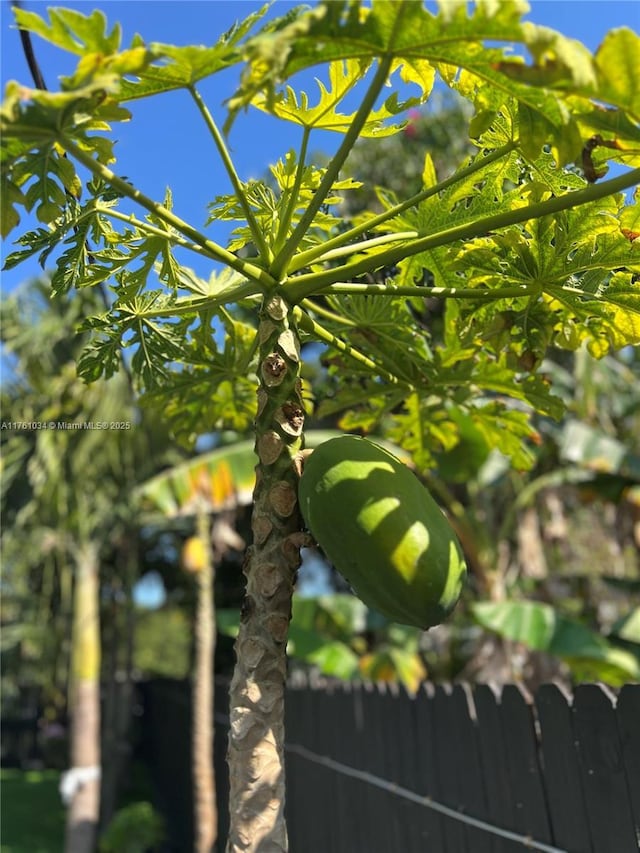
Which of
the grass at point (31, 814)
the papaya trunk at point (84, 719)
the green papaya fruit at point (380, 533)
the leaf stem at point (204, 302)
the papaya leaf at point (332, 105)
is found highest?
the papaya leaf at point (332, 105)

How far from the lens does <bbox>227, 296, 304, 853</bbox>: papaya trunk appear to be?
167cm

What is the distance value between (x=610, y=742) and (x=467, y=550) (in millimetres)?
6747

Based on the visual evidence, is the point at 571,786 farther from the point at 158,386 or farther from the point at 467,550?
the point at 467,550

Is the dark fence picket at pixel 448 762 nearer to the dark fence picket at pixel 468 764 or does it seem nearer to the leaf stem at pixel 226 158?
the dark fence picket at pixel 468 764

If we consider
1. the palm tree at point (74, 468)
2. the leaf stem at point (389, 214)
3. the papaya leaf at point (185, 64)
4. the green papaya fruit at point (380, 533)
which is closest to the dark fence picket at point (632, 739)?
the green papaya fruit at point (380, 533)

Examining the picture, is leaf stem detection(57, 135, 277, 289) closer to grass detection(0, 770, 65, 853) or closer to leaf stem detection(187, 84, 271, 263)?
leaf stem detection(187, 84, 271, 263)

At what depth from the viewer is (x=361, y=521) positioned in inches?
62.7

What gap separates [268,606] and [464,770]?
1.82 meters

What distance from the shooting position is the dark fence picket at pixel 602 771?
2207mm

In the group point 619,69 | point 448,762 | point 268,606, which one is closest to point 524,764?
point 448,762

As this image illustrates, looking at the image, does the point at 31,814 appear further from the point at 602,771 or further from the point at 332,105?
the point at 332,105

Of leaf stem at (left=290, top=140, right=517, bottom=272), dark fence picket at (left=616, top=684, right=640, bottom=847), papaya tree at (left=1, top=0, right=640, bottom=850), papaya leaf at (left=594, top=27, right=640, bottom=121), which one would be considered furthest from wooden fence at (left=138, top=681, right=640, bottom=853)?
papaya leaf at (left=594, top=27, right=640, bottom=121)

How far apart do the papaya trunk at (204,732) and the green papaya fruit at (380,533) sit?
6.20m

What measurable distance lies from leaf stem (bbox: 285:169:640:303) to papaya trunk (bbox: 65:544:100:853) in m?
8.03
